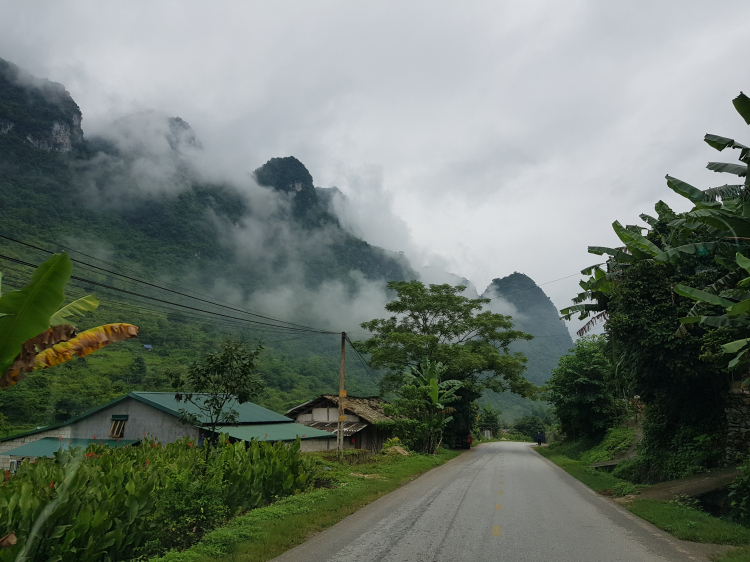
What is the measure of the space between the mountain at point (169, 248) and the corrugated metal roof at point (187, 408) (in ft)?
15.2

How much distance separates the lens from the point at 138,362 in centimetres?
4725

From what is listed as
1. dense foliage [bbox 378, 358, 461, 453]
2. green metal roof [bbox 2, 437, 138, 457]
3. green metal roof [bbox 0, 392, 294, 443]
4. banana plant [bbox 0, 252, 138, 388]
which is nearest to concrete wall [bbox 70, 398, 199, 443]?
green metal roof [bbox 0, 392, 294, 443]

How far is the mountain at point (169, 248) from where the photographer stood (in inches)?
1973

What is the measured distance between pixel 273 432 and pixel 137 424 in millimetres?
6826

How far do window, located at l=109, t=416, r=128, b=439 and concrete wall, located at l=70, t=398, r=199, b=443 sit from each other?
0.63ft

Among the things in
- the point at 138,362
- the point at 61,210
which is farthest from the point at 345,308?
the point at 138,362

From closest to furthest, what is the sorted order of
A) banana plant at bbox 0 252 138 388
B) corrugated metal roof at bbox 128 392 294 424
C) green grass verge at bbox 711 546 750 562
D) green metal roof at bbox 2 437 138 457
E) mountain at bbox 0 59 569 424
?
banana plant at bbox 0 252 138 388 → green grass verge at bbox 711 546 750 562 → green metal roof at bbox 2 437 138 457 → corrugated metal roof at bbox 128 392 294 424 → mountain at bbox 0 59 569 424

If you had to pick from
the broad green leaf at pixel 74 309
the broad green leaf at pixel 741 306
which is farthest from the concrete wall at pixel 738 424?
the broad green leaf at pixel 74 309

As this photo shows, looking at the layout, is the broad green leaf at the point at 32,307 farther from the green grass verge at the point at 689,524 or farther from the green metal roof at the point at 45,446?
the green metal roof at the point at 45,446

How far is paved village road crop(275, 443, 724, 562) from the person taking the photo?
6.88 m

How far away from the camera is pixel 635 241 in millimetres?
11477

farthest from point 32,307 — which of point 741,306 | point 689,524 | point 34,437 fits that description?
point 34,437

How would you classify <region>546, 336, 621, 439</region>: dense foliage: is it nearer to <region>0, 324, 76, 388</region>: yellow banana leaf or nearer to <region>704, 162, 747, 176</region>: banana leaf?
<region>704, 162, 747, 176</region>: banana leaf

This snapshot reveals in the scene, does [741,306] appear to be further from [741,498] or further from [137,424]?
[137,424]
